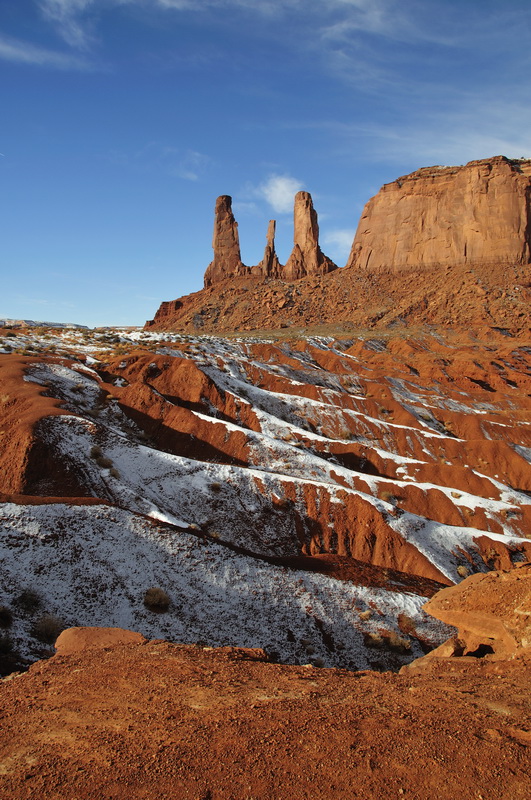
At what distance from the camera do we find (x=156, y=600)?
557 inches

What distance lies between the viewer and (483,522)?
2842 centimetres

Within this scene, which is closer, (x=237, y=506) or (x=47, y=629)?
(x=47, y=629)

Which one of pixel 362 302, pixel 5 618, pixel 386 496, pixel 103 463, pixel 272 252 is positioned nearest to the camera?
pixel 5 618

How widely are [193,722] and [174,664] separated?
2.51 metres

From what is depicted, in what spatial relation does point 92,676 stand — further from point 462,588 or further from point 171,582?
point 462,588

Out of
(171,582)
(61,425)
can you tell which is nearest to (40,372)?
(61,425)

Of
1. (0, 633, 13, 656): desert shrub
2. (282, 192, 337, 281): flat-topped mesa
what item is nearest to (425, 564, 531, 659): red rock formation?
(0, 633, 13, 656): desert shrub

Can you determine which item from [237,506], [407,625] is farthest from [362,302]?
[407,625]

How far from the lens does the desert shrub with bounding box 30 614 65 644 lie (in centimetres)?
1152

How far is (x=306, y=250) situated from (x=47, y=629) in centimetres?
12254

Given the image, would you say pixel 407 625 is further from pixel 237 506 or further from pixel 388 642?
pixel 237 506

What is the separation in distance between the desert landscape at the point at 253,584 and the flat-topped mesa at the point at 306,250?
69065mm

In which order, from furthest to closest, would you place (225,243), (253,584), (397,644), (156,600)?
1. (225,243)
2. (253,584)
3. (397,644)
4. (156,600)

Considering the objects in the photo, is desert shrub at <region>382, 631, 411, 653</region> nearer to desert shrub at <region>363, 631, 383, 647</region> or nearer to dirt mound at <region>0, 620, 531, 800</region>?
desert shrub at <region>363, 631, 383, 647</region>
